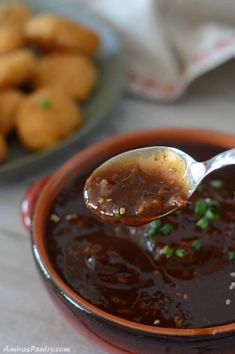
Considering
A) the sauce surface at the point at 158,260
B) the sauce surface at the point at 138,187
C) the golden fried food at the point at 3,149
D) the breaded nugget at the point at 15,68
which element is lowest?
the golden fried food at the point at 3,149

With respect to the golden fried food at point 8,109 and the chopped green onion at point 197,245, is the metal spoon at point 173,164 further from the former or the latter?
the golden fried food at point 8,109

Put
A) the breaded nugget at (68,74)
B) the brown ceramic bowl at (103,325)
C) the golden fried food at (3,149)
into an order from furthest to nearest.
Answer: the breaded nugget at (68,74)
the golden fried food at (3,149)
the brown ceramic bowl at (103,325)

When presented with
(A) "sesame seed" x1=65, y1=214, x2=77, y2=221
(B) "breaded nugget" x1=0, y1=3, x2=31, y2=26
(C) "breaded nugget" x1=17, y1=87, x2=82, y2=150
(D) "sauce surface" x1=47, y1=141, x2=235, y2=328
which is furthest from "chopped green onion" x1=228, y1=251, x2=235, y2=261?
(B) "breaded nugget" x1=0, y1=3, x2=31, y2=26

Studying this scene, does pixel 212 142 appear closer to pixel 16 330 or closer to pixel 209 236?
pixel 209 236

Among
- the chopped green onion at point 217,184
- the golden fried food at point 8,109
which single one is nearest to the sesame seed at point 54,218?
the chopped green onion at point 217,184

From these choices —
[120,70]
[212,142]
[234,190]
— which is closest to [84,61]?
[120,70]

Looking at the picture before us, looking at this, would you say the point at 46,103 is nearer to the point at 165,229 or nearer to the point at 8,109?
the point at 8,109
